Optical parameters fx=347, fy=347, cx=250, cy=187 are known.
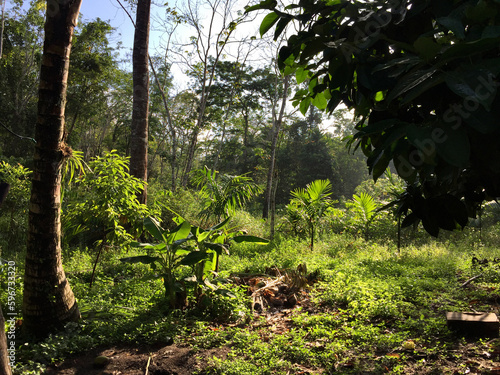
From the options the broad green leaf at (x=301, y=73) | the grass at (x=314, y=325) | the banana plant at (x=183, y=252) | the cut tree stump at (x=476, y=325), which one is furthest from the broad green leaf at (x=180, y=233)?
the cut tree stump at (x=476, y=325)

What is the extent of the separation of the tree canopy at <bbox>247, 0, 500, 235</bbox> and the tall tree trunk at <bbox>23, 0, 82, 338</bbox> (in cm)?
189

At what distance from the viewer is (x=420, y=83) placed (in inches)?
32.6

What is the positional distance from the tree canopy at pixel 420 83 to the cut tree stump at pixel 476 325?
4.49 feet

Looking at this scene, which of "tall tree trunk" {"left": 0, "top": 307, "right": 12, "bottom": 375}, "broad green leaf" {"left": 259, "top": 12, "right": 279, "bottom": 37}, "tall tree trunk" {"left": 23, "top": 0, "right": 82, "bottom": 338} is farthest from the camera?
"tall tree trunk" {"left": 23, "top": 0, "right": 82, "bottom": 338}

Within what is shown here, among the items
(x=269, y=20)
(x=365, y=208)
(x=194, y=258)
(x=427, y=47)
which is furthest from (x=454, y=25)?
(x=365, y=208)

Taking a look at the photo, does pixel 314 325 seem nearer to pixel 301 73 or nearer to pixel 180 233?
pixel 180 233

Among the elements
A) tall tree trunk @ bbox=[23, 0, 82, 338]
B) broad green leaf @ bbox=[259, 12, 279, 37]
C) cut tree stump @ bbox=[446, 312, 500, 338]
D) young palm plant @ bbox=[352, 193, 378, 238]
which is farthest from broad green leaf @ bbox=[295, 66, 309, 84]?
young palm plant @ bbox=[352, 193, 378, 238]

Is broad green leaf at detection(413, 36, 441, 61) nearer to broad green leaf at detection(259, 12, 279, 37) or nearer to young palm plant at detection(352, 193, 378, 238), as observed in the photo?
broad green leaf at detection(259, 12, 279, 37)

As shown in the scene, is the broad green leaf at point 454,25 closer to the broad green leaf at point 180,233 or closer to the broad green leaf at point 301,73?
the broad green leaf at point 301,73

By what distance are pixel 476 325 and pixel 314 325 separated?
1.23 metres

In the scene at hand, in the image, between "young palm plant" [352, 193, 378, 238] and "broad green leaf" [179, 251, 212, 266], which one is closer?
"broad green leaf" [179, 251, 212, 266]

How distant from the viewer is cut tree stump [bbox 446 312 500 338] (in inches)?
101

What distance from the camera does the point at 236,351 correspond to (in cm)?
254

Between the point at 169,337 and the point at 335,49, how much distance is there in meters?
2.43
